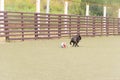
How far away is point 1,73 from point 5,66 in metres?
1.32

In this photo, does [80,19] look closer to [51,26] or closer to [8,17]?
[51,26]

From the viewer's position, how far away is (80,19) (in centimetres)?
2859

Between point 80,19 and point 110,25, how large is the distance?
4.92 m

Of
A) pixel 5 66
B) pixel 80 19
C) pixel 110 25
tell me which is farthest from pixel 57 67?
pixel 110 25

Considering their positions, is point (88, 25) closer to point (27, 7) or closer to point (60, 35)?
point (60, 35)

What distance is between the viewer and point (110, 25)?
3288cm

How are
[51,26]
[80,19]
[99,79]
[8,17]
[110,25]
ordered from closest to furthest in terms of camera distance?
[99,79] → [8,17] → [51,26] → [80,19] → [110,25]

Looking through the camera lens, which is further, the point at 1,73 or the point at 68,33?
the point at 68,33

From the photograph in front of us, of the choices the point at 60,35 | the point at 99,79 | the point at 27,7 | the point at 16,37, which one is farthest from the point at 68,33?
the point at 99,79

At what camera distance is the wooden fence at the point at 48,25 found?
68.4 ft

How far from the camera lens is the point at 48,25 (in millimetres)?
24562

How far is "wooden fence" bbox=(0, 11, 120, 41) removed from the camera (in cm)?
2086

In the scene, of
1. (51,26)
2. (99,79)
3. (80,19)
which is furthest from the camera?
(80,19)

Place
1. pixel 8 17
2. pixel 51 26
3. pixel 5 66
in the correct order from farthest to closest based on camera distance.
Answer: pixel 51 26
pixel 8 17
pixel 5 66
